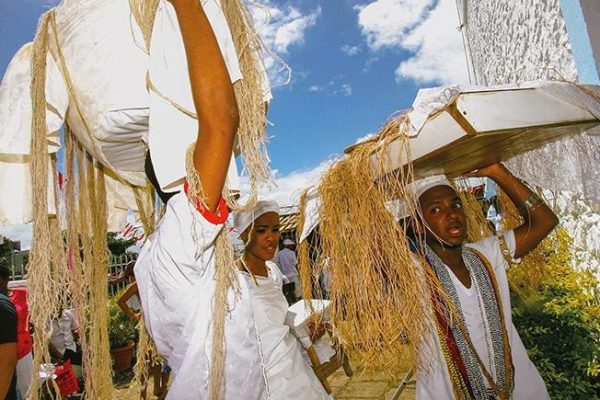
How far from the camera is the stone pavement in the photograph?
203 inches

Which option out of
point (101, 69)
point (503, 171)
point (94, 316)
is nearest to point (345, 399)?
point (503, 171)

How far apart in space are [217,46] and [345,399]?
5.18m

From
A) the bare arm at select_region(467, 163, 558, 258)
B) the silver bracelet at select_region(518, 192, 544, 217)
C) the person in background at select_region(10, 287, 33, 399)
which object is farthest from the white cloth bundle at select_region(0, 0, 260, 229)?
the person in background at select_region(10, 287, 33, 399)

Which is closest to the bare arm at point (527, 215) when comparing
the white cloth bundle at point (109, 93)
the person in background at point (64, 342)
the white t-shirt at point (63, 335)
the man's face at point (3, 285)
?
the white cloth bundle at point (109, 93)

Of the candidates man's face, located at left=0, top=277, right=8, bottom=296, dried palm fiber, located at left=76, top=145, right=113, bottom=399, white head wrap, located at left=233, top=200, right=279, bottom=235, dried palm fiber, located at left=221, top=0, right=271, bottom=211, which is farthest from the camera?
man's face, located at left=0, top=277, right=8, bottom=296

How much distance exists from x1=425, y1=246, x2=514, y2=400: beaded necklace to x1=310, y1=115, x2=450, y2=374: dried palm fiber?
0.12 metres

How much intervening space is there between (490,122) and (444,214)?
2.87 feet

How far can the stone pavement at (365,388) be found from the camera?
17.0ft

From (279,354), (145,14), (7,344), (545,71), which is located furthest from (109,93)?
(545,71)

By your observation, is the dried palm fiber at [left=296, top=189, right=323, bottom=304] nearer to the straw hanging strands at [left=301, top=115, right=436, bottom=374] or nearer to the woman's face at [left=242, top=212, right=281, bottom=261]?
the woman's face at [left=242, top=212, right=281, bottom=261]

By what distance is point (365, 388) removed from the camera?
5.59 m

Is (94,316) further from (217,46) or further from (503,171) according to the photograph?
(503,171)

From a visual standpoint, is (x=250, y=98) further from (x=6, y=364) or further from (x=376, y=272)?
(x=6, y=364)

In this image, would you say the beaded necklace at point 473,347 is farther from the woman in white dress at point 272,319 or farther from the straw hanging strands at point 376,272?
the woman in white dress at point 272,319
